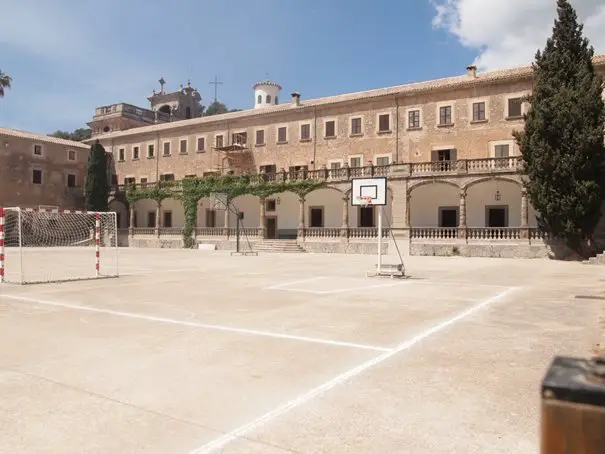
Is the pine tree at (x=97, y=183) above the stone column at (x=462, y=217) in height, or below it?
above

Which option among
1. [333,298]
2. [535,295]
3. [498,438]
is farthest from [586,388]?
[535,295]

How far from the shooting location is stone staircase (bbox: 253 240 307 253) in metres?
35.7

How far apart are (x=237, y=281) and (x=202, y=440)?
1124cm

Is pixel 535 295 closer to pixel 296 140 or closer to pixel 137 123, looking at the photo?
pixel 296 140

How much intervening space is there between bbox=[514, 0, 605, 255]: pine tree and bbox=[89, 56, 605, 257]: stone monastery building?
253 cm

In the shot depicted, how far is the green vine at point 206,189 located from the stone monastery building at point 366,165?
0.67 m

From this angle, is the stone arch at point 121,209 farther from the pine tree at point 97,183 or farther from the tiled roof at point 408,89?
the tiled roof at point 408,89

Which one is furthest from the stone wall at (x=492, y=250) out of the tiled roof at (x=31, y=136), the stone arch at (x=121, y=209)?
the tiled roof at (x=31, y=136)

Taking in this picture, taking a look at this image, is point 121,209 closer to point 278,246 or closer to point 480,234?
point 278,246

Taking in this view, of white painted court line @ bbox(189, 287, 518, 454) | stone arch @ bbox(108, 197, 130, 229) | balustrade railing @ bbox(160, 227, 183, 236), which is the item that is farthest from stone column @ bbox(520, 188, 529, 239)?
stone arch @ bbox(108, 197, 130, 229)

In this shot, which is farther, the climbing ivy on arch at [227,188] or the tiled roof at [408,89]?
the climbing ivy on arch at [227,188]

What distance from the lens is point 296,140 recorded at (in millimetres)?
41531

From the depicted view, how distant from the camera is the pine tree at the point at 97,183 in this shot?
4891 centimetres

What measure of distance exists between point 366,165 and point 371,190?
19.0m
